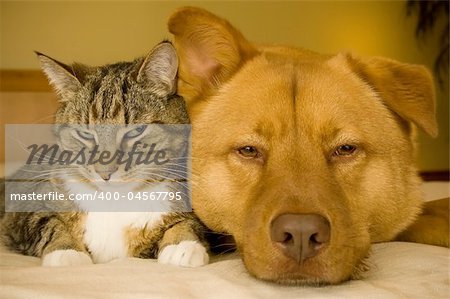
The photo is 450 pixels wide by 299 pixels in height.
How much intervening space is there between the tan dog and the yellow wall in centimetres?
122

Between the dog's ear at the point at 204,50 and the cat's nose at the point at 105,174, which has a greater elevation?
the dog's ear at the point at 204,50

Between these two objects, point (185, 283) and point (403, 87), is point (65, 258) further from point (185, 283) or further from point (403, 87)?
point (403, 87)

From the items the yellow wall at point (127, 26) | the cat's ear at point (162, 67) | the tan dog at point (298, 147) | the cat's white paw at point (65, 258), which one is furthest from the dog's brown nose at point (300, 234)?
the yellow wall at point (127, 26)

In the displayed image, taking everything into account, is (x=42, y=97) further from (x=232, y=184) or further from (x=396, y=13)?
(x=396, y=13)

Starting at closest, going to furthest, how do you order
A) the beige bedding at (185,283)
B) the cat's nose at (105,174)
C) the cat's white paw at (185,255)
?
the beige bedding at (185,283) → the cat's white paw at (185,255) → the cat's nose at (105,174)

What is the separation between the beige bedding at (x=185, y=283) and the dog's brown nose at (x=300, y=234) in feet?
0.30

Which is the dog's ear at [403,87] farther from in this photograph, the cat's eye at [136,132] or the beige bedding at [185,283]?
the cat's eye at [136,132]

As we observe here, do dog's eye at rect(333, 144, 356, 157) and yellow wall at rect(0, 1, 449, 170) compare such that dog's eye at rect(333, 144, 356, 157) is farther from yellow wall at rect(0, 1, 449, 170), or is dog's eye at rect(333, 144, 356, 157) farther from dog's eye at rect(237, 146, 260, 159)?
yellow wall at rect(0, 1, 449, 170)

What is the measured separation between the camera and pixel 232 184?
1296 millimetres

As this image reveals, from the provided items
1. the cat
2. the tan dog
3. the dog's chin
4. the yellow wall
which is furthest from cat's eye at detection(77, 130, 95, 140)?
the yellow wall

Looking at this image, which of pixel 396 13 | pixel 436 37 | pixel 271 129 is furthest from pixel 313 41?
pixel 271 129

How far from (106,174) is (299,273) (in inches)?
22.4

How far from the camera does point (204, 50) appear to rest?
4.75ft

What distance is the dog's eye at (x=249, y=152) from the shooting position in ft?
4.15
